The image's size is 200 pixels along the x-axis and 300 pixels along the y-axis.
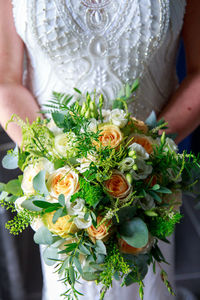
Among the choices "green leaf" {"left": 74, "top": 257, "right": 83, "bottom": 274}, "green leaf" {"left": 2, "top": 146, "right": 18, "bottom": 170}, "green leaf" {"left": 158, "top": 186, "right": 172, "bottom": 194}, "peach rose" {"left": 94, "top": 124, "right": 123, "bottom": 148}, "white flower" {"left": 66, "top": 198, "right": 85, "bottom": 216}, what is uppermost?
"peach rose" {"left": 94, "top": 124, "right": 123, "bottom": 148}

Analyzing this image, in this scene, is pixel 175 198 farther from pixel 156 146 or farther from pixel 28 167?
pixel 28 167

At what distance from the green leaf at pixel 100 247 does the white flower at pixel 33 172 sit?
189mm

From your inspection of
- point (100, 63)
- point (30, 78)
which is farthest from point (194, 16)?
point (30, 78)

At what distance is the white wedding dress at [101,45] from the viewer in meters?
1.07

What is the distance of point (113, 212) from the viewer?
0.70 meters

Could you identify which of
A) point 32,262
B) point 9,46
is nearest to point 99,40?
point 9,46

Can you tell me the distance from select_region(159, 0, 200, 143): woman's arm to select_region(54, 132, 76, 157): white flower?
576 millimetres

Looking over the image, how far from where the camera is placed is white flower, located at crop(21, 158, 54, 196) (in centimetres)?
75

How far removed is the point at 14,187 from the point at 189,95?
77 centimetres

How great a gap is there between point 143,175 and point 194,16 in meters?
0.78

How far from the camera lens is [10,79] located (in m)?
1.19

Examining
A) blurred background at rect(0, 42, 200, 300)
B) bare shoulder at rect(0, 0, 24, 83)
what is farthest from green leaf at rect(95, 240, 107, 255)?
blurred background at rect(0, 42, 200, 300)

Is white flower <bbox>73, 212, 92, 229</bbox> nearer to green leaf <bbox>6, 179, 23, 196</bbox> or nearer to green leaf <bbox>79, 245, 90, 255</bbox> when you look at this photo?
green leaf <bbox>79, 245, 90, 255</bbox>

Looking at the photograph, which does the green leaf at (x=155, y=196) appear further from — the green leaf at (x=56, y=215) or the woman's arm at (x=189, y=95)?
the woman's arm at (x=189, y=95)
